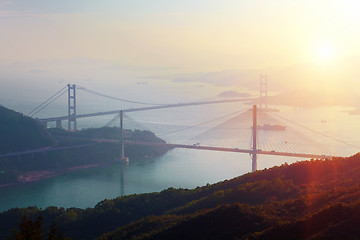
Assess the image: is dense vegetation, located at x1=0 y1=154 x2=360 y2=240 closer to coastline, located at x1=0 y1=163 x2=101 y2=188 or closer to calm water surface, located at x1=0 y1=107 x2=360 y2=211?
calm water surface, located at x1=0 y1=107 x2=360 y2=211

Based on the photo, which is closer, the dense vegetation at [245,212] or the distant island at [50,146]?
the dense vegetation at [245,212]

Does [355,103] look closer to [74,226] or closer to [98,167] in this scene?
[98,167]

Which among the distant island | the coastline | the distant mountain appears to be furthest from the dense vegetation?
the distant mountain

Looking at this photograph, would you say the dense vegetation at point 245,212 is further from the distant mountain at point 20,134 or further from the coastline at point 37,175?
the distant mountain at point 20,134

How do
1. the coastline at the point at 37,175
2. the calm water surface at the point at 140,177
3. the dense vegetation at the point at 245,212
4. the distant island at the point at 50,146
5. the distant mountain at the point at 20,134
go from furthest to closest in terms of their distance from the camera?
the distant mountain at the point at 20,134 → the distant island at the point at 50,146 → the coastline at the point at 37,175 → the calm water surface at the point at 140,177 → the dense vegetation at the point at 245,212

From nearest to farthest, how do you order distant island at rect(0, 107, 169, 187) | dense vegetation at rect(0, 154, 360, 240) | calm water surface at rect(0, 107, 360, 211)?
dense vegetation at rect(0, 154, 360, 240) < calm water surface at rect(0, 107, 360, 211) < distant island at rect(0, 107, 169, 187)

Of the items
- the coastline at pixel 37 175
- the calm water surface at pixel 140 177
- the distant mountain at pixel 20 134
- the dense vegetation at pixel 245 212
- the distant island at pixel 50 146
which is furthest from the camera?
the distant mountain at pixel 20 134

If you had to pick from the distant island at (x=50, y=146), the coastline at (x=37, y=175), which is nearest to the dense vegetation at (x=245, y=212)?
the coastline at (x=37, y=175)

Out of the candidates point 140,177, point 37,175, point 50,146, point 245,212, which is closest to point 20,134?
point 50,146
